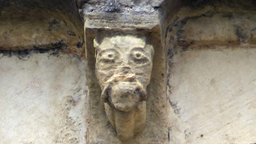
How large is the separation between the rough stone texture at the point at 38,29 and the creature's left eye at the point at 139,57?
0.28 meters

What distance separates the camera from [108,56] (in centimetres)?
312

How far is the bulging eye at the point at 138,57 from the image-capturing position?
10.2 ft

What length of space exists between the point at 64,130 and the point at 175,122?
311mm

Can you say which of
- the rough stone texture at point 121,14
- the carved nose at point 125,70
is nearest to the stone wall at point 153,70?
the rough stone texture at point 121,14

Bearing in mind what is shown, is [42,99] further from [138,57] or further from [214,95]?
[214,95]

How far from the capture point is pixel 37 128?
3.29 meters

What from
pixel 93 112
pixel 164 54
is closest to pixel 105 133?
pixel 93 112

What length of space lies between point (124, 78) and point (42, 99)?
37 centimetres

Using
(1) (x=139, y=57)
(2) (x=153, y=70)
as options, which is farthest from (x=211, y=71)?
(1) (x=139, y=57)

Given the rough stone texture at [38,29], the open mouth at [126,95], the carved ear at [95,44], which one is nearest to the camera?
the open mouth at [126,95]

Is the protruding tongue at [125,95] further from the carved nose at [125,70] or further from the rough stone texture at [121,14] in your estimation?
the rough stone texture at [121,14]

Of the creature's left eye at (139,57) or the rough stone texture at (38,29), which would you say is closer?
the creature's left eye at (139,57)

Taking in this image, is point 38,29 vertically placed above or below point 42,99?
above

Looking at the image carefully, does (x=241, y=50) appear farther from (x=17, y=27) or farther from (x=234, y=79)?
(x=17, y=27)
